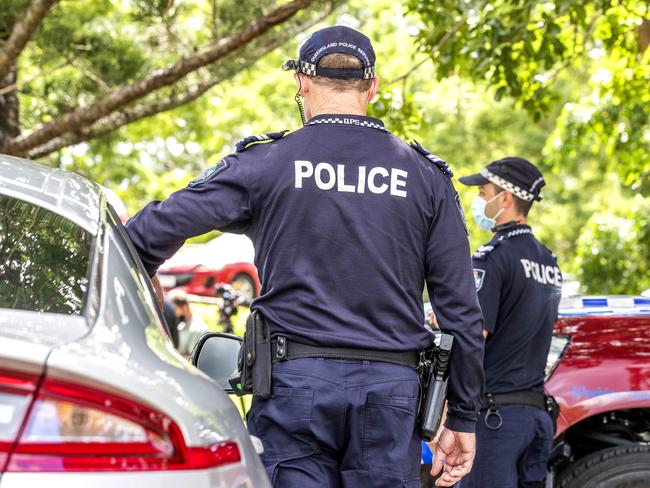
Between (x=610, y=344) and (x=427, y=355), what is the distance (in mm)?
2169

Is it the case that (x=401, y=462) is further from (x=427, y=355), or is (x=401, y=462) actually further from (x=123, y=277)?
(x=123, y=277)

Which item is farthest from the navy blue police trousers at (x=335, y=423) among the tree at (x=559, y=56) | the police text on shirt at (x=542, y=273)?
the tree at (x=559, y=56)

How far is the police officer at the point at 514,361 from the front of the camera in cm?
442

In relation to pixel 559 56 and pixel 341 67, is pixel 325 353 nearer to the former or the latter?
pixel 341 67

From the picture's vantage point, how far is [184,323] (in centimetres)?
1307

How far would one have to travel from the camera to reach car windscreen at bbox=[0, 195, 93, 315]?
2086mm

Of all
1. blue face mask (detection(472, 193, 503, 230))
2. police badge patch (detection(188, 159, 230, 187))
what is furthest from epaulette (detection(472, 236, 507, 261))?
police badge patch (detection(188, 159, 230, 187))

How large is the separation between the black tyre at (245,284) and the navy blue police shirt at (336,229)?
20.8 meters

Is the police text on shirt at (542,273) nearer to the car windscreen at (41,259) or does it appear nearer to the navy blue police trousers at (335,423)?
the navy blue police trousers at (335,423)

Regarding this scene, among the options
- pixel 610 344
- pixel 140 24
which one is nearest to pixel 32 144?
pixel 140 24

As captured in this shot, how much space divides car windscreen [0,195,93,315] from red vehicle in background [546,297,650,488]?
2.95 metres

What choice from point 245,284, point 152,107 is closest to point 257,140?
point 152,107

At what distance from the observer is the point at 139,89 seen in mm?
9867

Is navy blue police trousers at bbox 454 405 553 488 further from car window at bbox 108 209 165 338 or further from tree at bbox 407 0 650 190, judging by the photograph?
tree at bbox 407 0 650 190
